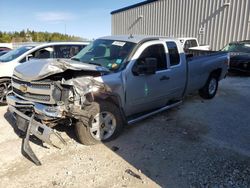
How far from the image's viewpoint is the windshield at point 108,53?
4.66 metres

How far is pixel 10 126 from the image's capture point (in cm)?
521

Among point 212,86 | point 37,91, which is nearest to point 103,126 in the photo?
point 37,91

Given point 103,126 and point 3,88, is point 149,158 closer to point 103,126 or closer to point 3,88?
point 103,126

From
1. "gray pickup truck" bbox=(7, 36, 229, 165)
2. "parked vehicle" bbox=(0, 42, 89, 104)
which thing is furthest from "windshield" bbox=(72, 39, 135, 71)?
"parked vehicle" bbox=(0, 42, 89, 104)

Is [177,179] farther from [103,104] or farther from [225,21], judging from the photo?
[225,21]

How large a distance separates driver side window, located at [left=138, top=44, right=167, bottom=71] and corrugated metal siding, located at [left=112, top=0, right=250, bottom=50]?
10902 mm

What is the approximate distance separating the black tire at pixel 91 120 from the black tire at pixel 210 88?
11.6 ft

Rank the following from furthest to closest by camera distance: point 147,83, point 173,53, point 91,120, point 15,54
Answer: point 15,54, point 173,53, point 147,83, point 91,120

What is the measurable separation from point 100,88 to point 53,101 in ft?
2.51

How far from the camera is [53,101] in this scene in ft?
12.7

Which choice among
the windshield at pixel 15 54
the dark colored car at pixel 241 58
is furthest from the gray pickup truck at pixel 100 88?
the dark colored car at pixel 241 58

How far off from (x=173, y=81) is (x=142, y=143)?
1670mm

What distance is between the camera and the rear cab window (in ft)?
17.9

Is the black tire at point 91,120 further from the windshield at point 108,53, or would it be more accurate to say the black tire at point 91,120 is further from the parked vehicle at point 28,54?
the parked vehicle at point 28,54
